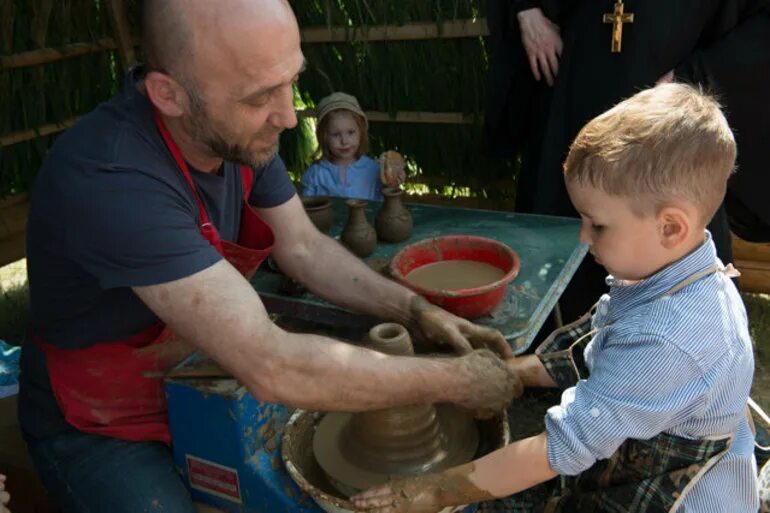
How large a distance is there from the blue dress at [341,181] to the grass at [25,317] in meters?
2.00

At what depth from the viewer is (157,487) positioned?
1.71 m

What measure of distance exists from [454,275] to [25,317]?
325 centimetres

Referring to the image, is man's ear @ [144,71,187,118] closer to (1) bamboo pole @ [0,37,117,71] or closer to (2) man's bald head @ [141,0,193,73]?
(2) man's bald head @ [141,0,193,73]

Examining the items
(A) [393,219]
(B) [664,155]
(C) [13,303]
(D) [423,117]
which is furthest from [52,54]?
(B) [664,155]

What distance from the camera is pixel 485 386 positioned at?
1665 millimetres

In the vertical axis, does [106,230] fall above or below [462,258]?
above

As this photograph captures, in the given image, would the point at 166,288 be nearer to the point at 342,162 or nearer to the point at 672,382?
the point at 672,382

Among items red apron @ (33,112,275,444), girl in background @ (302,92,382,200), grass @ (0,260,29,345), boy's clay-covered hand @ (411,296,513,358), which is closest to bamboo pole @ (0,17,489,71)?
girl in background @ (302,92,382,200)

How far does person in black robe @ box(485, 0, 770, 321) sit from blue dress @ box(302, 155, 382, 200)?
92 cm

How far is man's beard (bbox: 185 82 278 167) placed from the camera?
166 centimetres

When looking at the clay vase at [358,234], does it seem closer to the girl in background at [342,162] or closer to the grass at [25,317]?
the girl in background at [342,162]

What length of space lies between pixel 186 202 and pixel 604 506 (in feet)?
4.09

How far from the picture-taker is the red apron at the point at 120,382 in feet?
5.84

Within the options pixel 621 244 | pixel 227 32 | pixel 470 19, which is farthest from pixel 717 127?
pixel 470 19
